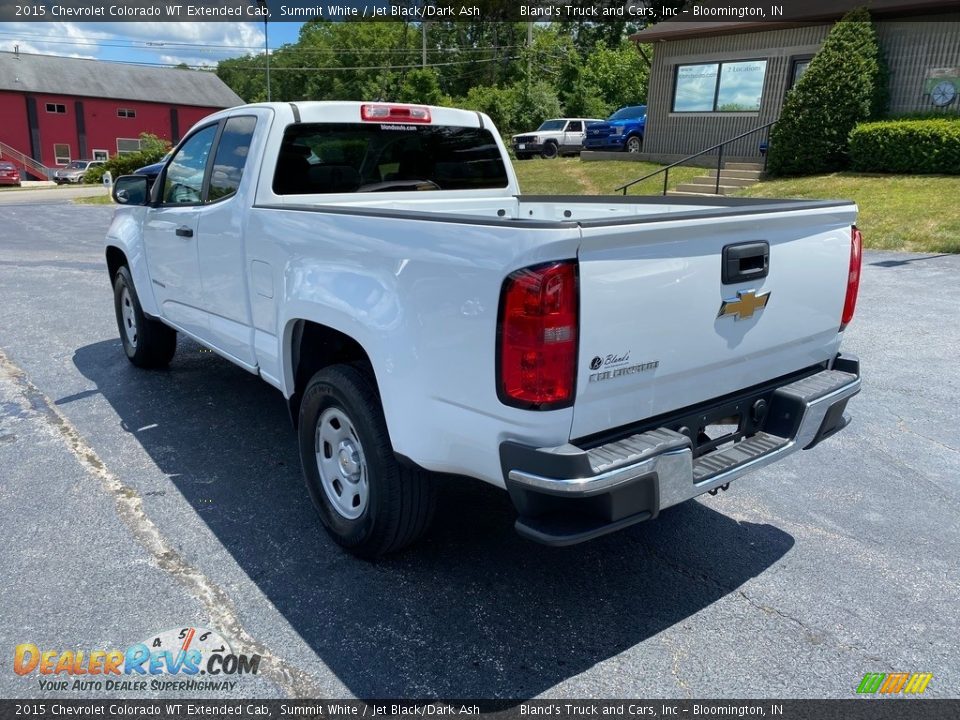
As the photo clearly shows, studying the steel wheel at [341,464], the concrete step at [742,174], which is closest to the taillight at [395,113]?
the steel wheel at [341,464]

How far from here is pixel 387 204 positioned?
4602 mm

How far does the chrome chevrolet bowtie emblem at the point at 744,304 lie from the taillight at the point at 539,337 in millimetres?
781

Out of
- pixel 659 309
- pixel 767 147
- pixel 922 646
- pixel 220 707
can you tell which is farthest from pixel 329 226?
pixel 767 147

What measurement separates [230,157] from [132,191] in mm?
1475

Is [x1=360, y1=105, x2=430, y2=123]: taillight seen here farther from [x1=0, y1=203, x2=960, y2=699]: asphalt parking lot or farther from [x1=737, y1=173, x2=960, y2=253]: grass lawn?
[x1=737, y1=173, x2=960, y2=253]: grass lawn

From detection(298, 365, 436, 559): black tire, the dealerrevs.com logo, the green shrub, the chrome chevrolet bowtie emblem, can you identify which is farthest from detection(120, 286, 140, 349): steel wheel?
the green shrub

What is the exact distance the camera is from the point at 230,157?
14.8 ft

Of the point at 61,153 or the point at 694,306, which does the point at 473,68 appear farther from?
the point at 694,306

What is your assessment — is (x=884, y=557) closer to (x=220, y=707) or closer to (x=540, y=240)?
(x=540, y=240)

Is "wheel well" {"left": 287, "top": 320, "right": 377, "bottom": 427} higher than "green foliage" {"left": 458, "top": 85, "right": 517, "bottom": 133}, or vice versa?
"green foliage" {"left": 458, "top": 85, "right": 517, "bottom": 133}

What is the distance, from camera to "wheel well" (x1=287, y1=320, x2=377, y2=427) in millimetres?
3646

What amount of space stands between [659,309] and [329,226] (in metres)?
1.46

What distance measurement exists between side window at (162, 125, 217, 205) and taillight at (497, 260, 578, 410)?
→ 3014 mm

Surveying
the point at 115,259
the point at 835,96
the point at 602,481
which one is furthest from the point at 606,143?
the point at 602,481
